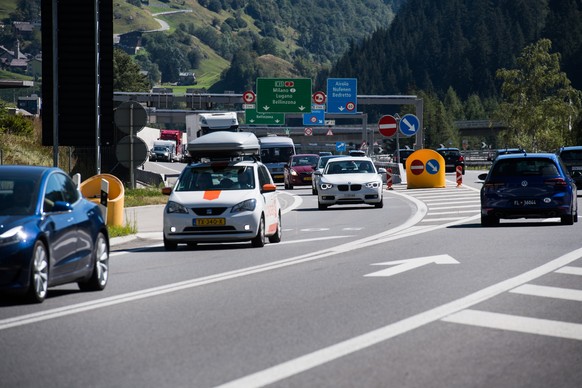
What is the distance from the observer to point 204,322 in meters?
11.5

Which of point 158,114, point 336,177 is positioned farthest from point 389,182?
point 158,114

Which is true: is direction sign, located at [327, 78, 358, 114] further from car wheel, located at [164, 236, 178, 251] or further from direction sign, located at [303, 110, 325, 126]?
car wheel, located at [164, 236, 178, 251]

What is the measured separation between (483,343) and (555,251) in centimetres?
971

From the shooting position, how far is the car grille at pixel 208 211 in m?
21.5

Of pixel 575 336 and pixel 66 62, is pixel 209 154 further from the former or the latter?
pixel 575 336

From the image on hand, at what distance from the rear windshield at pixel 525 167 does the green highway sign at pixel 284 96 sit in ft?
177

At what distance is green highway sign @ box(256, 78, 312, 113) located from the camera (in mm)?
80750

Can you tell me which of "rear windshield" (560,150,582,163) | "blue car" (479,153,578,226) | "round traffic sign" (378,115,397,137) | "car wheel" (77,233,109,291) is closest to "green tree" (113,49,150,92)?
"round traffic sign" (378,115,397,137)

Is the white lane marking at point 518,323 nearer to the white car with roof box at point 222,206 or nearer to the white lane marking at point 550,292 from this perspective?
the white lane marking at point 550,292

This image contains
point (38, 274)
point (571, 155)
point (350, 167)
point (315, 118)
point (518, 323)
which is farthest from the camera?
point (315, 118)

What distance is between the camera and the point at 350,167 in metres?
37.4

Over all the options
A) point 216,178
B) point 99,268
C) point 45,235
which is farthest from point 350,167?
point 45,235

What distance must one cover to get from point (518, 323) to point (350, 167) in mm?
26310

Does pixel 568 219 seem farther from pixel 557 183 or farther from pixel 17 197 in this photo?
pixel 17 197
